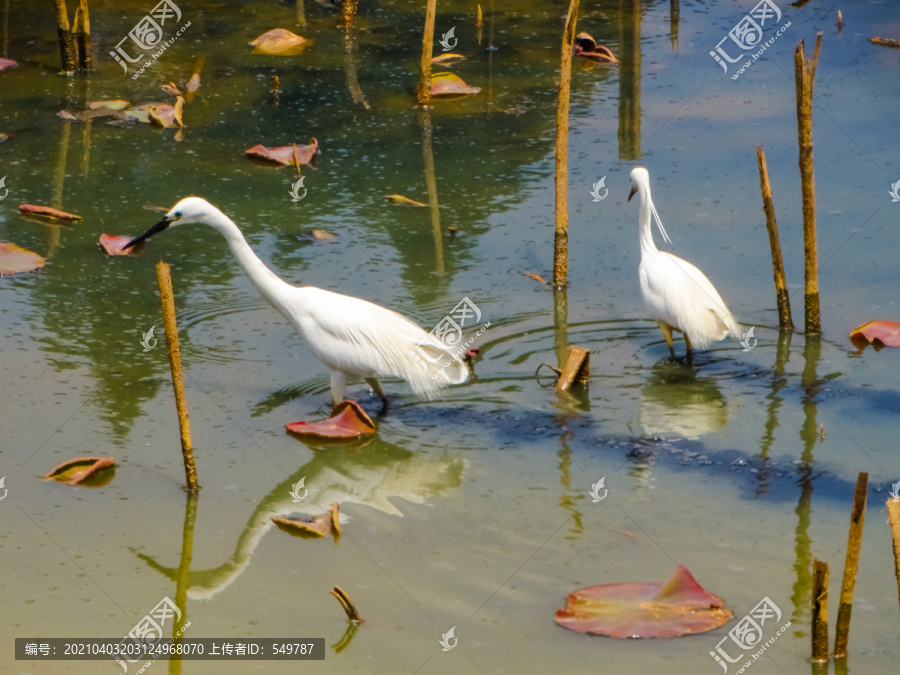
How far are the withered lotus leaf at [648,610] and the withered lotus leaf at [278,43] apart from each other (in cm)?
1116

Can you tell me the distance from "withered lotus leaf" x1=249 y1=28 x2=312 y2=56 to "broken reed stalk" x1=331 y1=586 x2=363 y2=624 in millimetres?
10930

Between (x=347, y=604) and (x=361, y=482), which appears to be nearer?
(x=347, y=604)

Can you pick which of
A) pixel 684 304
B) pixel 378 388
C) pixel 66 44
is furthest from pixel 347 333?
pixel 66 44

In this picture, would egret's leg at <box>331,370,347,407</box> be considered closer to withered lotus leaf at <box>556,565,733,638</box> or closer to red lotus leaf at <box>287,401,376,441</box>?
red lotus leaf at <box>287,401,376,441</box>

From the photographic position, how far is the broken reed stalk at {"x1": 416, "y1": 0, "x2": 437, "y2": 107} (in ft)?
41.6

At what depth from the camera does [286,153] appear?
39.6 ft

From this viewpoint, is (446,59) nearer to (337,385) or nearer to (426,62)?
(426,62)

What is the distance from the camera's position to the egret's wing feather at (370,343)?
767 cm

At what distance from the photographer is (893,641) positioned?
5551 mm

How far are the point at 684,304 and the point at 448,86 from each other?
21.0ft

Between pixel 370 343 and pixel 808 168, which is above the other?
pixel 808 168

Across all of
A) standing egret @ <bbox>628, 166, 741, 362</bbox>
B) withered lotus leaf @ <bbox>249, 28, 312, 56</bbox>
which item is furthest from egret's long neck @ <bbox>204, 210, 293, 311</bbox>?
withered lotus leaf @ <bbox>249, 28, 312, 56</bbox>

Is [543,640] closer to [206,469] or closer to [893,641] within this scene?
[893,641]

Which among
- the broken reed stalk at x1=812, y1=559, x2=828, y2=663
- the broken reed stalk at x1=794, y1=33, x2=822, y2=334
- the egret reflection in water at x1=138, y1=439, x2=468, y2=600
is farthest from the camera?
the broken reed stalk at x1=794, y1=33, x2=822, y2=334
